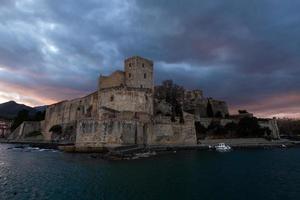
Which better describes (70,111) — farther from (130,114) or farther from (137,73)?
(130,114)

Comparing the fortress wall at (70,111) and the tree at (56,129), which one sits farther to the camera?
the tree at (56,129)

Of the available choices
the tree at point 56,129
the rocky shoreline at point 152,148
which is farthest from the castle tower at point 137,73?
the tree at point 56,129

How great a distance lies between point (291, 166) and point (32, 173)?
15320mm

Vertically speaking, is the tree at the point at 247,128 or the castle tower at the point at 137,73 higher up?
the castle tower at the point at 137,73

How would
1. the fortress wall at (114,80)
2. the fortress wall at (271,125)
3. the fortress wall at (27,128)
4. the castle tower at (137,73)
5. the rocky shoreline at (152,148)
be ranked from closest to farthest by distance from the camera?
the rocky shoreline at (152,148) < the castle tower at (137,73) < the fortress wall at (114,80) < the fortress wall at (271,125) < the fortress wall at (27,128)

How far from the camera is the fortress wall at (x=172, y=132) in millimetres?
29922

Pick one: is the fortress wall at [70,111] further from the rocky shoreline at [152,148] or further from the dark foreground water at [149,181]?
the dark foreground water at [149,181]

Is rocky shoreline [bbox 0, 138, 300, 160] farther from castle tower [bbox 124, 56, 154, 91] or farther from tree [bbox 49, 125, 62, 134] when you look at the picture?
tree [bbox 49, 125, 62, 134]

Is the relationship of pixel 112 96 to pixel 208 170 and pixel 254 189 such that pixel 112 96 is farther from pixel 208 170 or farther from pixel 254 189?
pixel 254 189

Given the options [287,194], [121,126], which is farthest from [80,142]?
[287,194]

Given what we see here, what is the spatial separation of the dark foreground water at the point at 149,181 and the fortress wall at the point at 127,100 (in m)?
12.8

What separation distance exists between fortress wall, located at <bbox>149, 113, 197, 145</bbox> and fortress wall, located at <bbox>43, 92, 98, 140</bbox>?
28.0 ft

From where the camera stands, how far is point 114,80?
117ft

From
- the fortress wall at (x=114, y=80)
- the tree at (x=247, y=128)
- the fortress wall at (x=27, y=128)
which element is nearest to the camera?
the fortress wall at (x=114, y=80)
